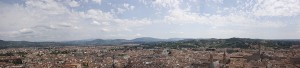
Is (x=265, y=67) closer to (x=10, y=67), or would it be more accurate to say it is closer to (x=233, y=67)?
(x=233, y=67)

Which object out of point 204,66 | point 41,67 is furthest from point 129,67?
point 41,67

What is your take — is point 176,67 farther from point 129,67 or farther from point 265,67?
point 265,67

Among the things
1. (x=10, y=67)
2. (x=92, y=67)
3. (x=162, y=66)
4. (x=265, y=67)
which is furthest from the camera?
(x=10, y=67)

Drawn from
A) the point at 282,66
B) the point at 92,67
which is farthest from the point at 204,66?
the point at 92,67

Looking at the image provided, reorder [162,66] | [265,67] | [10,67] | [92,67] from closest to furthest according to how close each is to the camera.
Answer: [265,67] → [162,66] → [92,67] → [10,67]

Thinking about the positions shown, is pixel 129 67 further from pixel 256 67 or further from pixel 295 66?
pixel 295 66

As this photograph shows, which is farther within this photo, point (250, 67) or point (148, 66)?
point (148, 66)

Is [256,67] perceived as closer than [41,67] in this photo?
Yes
